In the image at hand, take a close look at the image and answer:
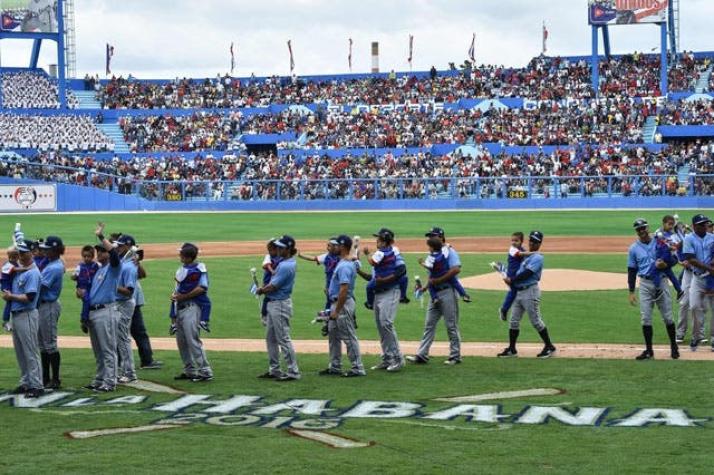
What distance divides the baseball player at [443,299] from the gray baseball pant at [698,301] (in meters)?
3.46

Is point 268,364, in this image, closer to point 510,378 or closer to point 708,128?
point 510,378

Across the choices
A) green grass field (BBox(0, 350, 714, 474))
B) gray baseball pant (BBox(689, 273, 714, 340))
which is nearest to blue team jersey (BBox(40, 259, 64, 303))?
green grass field (BBox(0, 350, 714, 474))

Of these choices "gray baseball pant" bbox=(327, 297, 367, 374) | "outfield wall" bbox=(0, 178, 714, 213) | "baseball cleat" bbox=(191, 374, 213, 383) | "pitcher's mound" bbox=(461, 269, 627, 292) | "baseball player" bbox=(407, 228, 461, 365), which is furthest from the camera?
"outfield wall" bbox=(0, 178, 714, 213)

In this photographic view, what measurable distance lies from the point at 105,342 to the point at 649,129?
52.8 meters

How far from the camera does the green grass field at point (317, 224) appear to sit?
4331cm

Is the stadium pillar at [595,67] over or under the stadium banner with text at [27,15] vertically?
under

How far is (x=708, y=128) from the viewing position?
62281 mm

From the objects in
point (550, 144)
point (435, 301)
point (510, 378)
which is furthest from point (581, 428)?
point (550, 144)

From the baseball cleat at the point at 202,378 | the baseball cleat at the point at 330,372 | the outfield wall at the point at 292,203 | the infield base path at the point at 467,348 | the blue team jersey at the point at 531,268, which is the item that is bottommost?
the infield base path at the point at 467,348

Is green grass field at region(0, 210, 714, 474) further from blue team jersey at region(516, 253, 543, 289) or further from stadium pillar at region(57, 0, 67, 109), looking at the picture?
stadium pillar at region(57, 0, 67, 109)

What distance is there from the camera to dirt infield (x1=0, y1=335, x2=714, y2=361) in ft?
54.8

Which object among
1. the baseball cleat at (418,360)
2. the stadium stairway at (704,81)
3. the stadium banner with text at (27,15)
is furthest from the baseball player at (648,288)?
the stadium banner with text at (27,15)

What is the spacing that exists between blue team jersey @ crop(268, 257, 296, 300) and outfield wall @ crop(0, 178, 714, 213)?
43.9 m

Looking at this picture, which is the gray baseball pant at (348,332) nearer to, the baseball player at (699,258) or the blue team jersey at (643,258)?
the blue team jersey at (643,258)
